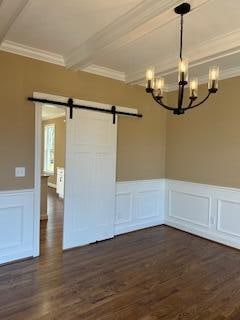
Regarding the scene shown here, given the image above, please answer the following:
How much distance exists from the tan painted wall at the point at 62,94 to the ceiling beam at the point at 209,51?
3.10 feet

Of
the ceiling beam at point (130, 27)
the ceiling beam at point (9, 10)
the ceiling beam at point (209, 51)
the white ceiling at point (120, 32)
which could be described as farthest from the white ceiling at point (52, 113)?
the ceiling beam at point (9, 10)

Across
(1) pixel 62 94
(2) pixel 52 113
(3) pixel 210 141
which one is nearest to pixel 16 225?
(1) pixel 62 94

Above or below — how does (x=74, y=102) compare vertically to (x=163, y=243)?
above

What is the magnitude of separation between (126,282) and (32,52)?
3029 mm

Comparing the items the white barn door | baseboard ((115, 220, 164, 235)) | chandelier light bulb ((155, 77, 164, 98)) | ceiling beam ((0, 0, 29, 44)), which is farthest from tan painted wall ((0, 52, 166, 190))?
chandelier light bulb ((155, 77, 164, 98))

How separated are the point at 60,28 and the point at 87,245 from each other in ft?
9.68

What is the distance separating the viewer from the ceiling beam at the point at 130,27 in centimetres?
211

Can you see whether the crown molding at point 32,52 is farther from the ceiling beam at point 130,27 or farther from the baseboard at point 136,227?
the baseboard at point 136,227

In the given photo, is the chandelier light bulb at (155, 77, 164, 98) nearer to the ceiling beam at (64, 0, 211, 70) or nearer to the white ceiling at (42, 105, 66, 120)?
the ceiling beam at (64, 0, 211, 70)

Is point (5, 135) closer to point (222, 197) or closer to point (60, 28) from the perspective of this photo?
point (60, 28)

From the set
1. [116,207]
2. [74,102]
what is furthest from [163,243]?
[74,102]

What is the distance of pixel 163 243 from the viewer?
3971 mm

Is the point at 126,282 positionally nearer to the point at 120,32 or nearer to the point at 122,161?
the point at 122,161

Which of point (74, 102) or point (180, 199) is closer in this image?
point (74, 102)
